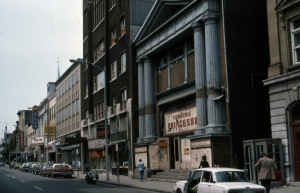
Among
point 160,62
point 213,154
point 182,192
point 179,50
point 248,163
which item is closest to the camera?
point 182,192

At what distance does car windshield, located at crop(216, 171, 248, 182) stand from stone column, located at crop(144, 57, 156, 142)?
66.6 ft

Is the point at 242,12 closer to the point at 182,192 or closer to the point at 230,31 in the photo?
the point at 230,31

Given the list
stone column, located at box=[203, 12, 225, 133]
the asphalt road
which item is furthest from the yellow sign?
stone column, located at box=[203, 12, 225, 133]

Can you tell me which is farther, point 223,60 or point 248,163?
point 223,60

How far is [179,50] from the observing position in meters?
32.1

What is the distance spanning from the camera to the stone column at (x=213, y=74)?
2597 cm

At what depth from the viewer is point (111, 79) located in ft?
142

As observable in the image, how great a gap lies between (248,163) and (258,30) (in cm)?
847

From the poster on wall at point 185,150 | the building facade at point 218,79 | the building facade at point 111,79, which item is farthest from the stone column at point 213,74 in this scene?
the building facade at point 111,79

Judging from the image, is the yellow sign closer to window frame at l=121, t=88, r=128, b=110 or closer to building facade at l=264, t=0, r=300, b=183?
window frame at l=121, t=88, r=128, b=110

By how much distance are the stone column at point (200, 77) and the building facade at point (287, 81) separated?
16.9ft

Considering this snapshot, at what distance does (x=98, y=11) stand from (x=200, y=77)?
2432 centimetres

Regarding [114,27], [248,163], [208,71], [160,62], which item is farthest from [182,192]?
[114,27]

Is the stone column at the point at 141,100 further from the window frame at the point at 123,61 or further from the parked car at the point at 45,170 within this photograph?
the parked car at the point at 45,170
